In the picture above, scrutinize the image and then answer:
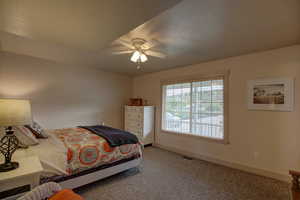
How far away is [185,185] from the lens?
94.7 inches

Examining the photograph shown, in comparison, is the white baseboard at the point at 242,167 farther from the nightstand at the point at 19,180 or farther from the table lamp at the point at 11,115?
the table lamp at the point at 11,115

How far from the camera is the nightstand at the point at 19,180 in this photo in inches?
52.9

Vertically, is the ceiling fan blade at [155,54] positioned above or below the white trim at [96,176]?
above

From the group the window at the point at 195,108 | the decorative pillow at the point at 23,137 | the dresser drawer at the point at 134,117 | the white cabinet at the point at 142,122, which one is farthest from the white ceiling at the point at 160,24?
the dresser drawer at the point at 134,117

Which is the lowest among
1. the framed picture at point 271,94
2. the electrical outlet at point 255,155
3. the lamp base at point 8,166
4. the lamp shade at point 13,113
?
the electrical outlet at point 255,155

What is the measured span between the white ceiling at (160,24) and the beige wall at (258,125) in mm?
302

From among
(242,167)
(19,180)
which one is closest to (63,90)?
(19,180)

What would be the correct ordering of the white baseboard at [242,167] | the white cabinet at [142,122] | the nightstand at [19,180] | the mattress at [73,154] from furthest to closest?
the white cabinet at [142,122] < the white baseboard at [242,167] < the mattress at [73,154] < the nightstand at [19,180]

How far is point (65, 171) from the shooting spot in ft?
6.53

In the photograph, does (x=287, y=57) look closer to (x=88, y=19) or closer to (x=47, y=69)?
(x=88, y=19)

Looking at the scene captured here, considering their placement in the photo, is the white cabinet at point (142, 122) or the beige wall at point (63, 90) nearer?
the beige wall at point (63, 90)

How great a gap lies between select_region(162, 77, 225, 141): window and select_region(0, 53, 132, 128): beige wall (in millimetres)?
1796

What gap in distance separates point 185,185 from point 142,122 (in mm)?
2252

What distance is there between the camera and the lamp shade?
56.0 inches
